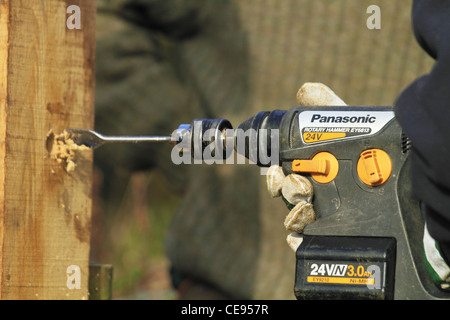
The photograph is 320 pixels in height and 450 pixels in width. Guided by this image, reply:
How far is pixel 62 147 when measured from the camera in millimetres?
1582

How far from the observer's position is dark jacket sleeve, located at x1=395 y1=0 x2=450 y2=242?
1.00m

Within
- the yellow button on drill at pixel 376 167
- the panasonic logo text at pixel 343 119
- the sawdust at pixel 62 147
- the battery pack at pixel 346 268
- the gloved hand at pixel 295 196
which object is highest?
the panasonic logo text at pixel 343 119

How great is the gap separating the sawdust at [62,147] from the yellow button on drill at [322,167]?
0.53 metres

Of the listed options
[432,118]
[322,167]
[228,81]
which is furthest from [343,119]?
[228,81]

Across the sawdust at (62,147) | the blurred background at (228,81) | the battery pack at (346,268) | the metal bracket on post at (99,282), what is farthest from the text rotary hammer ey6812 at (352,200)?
the blurred background at (228,81)

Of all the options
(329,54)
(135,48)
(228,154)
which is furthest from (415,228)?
(135,48)

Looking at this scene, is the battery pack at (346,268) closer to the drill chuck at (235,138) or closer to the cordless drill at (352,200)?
the cordless drill at (352,200)

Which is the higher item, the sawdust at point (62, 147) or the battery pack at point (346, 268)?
the sawdust at point (62, 147)

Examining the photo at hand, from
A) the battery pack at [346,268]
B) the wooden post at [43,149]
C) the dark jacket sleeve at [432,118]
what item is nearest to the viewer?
the dark jacket sleeve at [432,118]

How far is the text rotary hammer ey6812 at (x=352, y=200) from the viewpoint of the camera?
4.18 feet

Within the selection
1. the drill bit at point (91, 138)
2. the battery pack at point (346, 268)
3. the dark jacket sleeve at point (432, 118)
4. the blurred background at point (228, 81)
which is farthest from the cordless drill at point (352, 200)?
the blurred background at point (228, 81)

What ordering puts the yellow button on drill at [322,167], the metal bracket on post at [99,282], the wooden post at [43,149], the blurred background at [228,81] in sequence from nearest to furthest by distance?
the yellow button on drill at [322,167] < the wooden post at [43,149] < the metal bracket on post at [99,282] < the blurred background at [228,81]

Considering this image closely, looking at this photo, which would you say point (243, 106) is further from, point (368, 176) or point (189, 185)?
point (368, 176)

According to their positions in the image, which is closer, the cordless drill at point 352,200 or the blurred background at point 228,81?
the cordless drill at point 352,200
